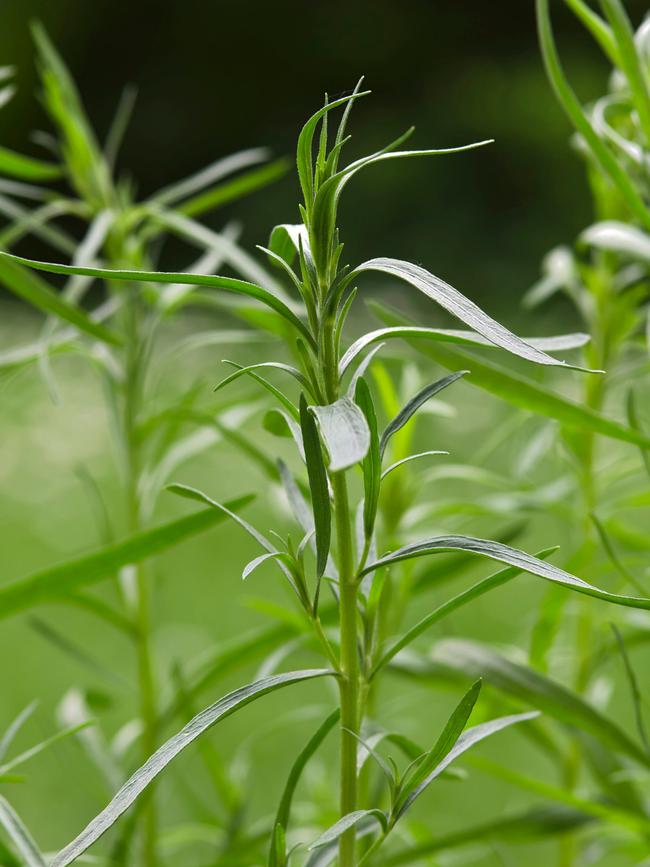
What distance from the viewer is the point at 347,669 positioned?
0.85 ft

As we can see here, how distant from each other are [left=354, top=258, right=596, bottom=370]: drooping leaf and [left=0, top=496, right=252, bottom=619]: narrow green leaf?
110mm

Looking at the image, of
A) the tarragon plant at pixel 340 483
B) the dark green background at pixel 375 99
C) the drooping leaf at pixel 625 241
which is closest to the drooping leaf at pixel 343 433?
the tarragon plant at pixel 340 483

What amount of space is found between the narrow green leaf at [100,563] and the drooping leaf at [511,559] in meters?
0.09

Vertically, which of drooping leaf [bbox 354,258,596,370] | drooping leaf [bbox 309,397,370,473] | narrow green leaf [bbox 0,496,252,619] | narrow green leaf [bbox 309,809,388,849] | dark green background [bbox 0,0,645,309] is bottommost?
narrow green leaf [bbox 309,809,388,849]

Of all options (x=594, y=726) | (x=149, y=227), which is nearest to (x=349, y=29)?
(x=149, y=227)

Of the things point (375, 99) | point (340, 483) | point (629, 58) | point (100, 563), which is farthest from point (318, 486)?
point (375, 99)

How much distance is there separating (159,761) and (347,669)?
0.18ft

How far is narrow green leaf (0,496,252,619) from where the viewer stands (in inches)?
12.7

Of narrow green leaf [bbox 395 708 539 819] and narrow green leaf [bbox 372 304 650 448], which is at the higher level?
narrow green leaf [bbox 372 304 650 448]

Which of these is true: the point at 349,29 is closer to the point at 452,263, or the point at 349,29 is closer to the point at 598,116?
the point at 452,263

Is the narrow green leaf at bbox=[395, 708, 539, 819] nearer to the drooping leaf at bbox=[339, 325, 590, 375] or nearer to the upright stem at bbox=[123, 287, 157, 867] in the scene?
the drooping leaf at bbox=[339, 325, 590, 375]

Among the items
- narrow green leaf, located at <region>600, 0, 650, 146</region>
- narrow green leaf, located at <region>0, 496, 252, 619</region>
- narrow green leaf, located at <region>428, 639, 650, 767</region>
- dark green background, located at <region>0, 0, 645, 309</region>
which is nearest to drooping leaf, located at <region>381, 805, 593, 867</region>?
narrow green leaf, located at <region>428, 639, 650, 767</region>

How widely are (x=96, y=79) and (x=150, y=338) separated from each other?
287cm

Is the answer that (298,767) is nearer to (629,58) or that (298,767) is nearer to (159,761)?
(159,761)
